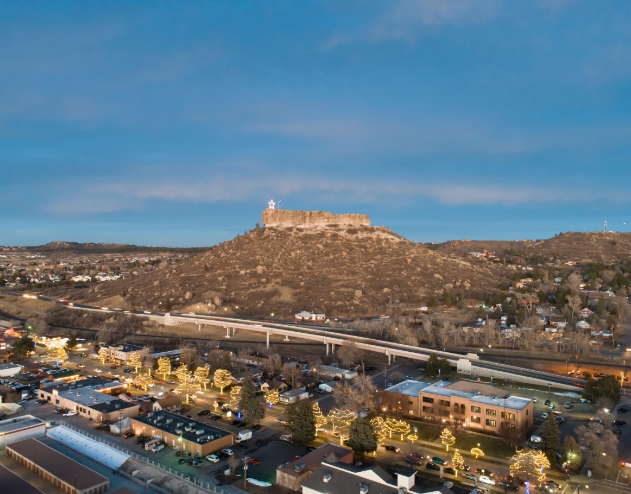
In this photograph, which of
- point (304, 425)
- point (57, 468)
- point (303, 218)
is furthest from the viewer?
point (303, 218)

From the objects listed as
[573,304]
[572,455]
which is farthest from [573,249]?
[572,455]

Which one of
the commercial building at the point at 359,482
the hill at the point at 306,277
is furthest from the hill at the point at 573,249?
the commercial building at the point at 359,482

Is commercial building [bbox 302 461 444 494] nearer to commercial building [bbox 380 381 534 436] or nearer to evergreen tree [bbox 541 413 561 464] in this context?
evergreen tree [bbox 541 413 561 464]

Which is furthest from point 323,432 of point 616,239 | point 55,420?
point 616,239

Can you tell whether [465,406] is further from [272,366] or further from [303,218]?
[303,218]

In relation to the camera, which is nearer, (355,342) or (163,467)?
(163,467)

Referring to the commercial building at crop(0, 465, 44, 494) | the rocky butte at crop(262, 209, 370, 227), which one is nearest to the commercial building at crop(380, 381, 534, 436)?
the commercial building at crop(0, 465, 44, 494)

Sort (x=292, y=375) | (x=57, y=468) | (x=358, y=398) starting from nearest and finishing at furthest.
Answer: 1. (x=57, y=468)
2. (x=358, y=398)
3. (x=292, y=375)

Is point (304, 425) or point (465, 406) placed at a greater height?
point (465, 406)
